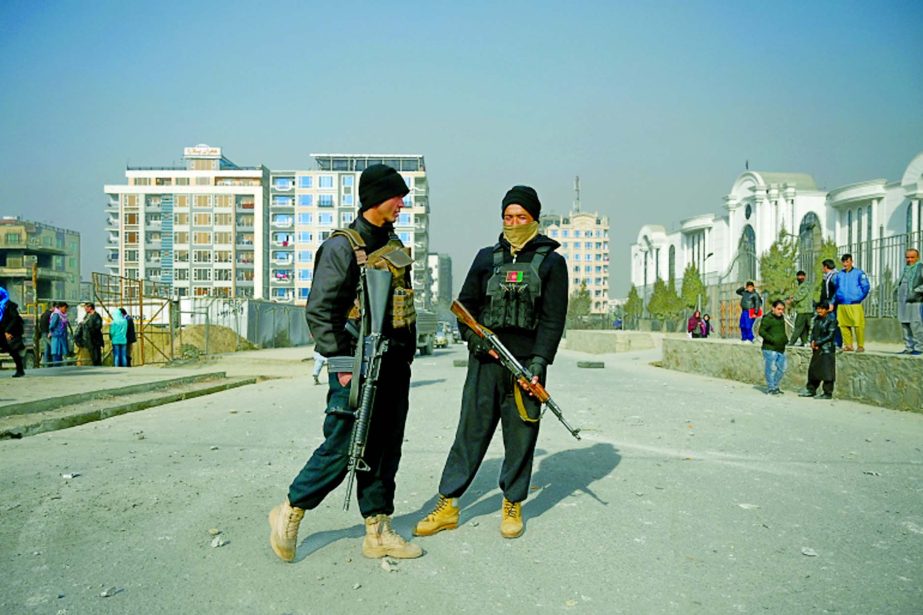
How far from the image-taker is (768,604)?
3.12m

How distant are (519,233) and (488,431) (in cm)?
120

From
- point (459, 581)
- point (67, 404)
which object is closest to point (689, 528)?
point (459, 581)

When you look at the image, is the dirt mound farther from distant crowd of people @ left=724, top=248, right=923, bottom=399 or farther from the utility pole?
the utility pole

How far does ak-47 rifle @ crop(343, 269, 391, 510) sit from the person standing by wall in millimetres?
13477

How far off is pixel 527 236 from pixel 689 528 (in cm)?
197

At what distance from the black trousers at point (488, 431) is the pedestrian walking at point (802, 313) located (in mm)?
12477

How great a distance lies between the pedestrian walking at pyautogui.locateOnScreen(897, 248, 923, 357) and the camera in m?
11.1

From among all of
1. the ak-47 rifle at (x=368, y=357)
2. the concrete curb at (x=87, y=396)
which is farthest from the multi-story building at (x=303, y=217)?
the ak-47 rifle at (x=368, y=357)

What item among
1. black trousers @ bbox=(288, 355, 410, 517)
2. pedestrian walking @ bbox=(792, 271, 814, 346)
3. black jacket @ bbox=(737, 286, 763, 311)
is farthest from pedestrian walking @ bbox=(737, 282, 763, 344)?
black trousers @ bbox=(288, 355, 410, 517)

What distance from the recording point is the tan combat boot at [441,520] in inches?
161

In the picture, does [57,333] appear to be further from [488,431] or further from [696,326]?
[696,326]

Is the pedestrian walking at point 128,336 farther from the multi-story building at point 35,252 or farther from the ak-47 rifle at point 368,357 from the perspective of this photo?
the multi-story building at point 35,252

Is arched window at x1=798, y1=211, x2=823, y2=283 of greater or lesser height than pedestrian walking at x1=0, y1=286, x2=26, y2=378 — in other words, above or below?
above

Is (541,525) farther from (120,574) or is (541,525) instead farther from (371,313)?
(120,574)
